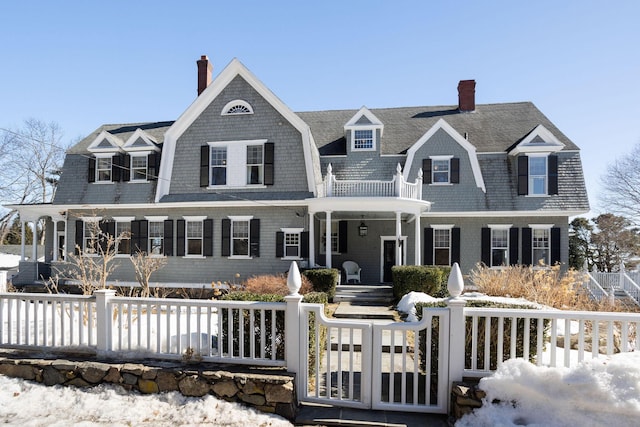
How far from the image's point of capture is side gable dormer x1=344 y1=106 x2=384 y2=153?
14.5m

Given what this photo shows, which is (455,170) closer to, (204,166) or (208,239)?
(204,166)

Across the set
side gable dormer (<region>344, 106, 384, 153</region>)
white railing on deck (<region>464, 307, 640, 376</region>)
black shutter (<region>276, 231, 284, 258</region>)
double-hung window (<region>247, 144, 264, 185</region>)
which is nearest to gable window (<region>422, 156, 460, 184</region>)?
side gable dormer (<region>344, 106, 384, 153</region>)

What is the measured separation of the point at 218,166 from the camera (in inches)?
546

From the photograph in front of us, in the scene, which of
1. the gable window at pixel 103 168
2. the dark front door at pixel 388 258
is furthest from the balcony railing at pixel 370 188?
the gable window at pixel 103 168

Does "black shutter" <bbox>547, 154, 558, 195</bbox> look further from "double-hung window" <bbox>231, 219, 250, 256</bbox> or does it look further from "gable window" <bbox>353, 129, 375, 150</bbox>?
"double-hung window" <bbox>231, 219, 250, 256</bbox>

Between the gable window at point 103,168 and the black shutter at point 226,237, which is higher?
the gable window at point 103,168

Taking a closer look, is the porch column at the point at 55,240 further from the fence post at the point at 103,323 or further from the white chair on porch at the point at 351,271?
the fence post at the point at 103,323

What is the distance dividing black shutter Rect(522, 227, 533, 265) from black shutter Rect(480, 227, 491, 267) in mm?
1237

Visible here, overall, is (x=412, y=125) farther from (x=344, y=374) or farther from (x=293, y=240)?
(x=344, y=374)

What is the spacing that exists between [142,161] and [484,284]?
1326cm

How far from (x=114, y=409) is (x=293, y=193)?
9.70 m

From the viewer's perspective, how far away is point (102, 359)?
4703 mm

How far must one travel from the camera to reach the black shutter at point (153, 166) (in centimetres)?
1455

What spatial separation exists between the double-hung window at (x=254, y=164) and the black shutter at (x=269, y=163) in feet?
0.82
